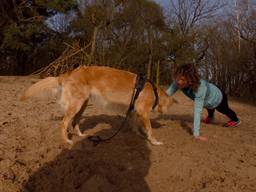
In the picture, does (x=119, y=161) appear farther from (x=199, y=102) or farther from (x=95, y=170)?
(x=199, y=102)

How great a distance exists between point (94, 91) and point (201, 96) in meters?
1.80

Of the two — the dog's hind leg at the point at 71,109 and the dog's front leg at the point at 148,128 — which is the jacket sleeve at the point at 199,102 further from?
the dog's hind leg at the point at 71,109

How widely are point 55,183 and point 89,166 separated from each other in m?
0.57

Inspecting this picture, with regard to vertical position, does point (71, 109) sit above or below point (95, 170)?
above

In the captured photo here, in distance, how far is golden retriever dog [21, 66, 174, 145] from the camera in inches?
222

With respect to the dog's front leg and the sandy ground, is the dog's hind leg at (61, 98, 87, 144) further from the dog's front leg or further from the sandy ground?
the dog's front leg

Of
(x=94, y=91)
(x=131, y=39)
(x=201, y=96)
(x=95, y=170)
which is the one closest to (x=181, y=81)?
(x=201, y=96)

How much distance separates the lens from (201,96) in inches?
241

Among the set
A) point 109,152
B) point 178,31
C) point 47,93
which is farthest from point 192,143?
point 178,31

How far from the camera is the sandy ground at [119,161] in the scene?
4121 mm

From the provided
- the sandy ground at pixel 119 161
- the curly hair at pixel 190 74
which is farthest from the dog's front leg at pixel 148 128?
the curly hair at pixel 190 74

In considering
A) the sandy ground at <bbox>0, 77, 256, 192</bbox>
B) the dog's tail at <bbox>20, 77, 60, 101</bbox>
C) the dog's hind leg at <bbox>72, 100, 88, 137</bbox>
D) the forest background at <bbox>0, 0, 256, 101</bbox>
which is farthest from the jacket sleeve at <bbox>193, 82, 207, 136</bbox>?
the forest background at <bbox>0, 0, 256, 101</bbox>

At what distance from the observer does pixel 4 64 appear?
22.5 metres

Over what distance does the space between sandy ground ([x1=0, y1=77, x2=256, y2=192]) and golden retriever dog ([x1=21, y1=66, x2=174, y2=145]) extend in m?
0.37
